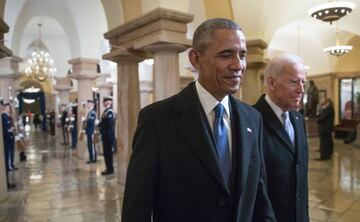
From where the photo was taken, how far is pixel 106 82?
50.7ft

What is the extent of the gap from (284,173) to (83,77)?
836 centimetres

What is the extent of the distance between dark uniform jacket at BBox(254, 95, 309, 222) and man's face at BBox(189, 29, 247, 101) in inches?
27.5

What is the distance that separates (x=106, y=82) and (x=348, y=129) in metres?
11.3

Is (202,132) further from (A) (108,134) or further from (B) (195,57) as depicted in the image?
(A) (108,134)

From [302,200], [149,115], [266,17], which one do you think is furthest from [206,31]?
[266,17]

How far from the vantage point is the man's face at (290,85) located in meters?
2.01

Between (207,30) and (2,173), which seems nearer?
(207,30)

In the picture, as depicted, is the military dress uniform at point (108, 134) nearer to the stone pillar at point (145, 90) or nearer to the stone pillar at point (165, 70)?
the stone pillar at point (165, 70)

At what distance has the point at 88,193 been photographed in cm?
575

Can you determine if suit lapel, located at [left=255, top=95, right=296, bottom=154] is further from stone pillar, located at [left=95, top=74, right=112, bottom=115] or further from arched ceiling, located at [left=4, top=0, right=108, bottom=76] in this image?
stone pillar, located at [left=95, top=74, right=112, bottom=115]

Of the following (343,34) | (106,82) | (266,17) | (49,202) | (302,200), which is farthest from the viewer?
(106,82)

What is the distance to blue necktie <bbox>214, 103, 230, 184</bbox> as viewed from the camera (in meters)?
1.38

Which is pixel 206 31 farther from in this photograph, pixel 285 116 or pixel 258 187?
pixel 285 116

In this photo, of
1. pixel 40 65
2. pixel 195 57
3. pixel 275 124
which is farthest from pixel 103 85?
pixel 195 57
